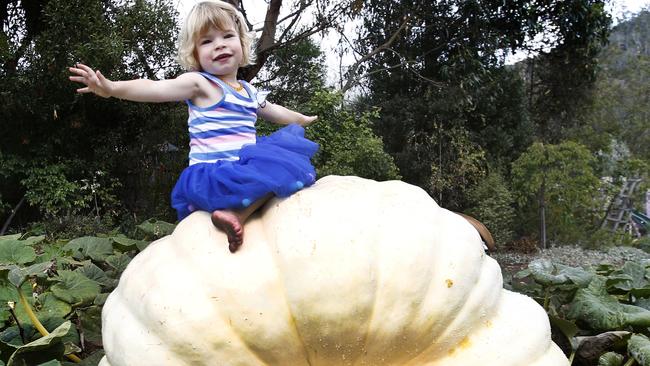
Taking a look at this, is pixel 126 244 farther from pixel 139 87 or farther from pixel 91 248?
pixel 139 87

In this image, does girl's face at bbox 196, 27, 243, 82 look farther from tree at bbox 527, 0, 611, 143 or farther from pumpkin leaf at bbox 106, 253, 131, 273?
tree at bbox 527, 0, 611, 143

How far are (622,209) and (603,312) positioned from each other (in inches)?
493

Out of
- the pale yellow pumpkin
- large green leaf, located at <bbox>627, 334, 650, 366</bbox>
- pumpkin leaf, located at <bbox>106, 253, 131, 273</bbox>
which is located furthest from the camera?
pumpkin leaf, located at <bbox>106, 253, 131, 273</bbox>

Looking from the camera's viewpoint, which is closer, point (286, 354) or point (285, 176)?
point (286, 354)

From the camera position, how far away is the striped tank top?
1.67m

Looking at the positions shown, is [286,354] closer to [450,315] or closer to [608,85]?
[450,315]

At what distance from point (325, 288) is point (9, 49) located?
338 inches

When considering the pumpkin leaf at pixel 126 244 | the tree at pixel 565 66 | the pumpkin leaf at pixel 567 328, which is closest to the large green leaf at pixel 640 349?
the pumpkin leaf at pixel 567 328

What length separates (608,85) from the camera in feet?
61.5

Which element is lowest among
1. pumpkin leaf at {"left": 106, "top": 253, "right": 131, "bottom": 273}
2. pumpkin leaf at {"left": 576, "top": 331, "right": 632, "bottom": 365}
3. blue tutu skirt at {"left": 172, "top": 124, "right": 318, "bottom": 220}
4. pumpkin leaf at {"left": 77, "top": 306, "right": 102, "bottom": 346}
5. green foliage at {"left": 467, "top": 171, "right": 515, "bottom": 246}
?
green foliage at {"left": 467, "top": 171, "right": 515, "bottom": 246}

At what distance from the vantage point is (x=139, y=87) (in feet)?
5.02

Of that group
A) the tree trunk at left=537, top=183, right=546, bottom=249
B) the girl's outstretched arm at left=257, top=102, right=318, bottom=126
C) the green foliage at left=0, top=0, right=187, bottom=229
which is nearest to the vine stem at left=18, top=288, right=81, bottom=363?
the girl's outstretched arm at left=257, top=102, right=318, bottom=126

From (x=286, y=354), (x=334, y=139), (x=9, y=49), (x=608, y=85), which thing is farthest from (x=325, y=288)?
(x=608, y=85)

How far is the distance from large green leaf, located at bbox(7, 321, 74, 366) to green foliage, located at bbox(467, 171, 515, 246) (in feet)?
29.3
